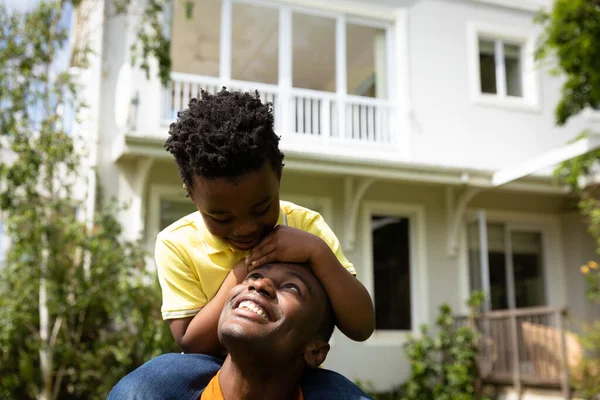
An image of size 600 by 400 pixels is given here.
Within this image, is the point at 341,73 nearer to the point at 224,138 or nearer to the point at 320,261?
the point at 320,261

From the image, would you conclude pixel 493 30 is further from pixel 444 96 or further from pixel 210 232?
pixel 210 232

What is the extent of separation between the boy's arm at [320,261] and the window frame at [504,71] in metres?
9.73

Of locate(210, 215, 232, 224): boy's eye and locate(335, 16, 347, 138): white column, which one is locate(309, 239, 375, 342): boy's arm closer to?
locate(210, 215, 232, 224): boy's eye

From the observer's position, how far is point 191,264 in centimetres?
231

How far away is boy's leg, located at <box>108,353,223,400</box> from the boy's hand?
36cm

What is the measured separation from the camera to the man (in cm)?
198

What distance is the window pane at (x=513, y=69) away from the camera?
12.1 metres

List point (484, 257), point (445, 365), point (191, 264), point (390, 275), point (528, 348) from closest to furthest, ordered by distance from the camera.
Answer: point (191, 264)
point (528, 348)
point (445, 365)
point (484, 257)
point (390, 275)

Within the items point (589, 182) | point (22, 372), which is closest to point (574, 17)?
point (589, 182)

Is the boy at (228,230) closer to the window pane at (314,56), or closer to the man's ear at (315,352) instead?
the man's ear at (315,352)

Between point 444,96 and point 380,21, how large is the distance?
60.5 inches

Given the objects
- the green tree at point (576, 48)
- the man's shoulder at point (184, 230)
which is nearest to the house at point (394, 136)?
the green tree at point (576, 48)

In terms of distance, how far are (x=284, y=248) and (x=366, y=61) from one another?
10.2 m

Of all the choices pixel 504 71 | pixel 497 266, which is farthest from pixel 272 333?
pixel 504 71
